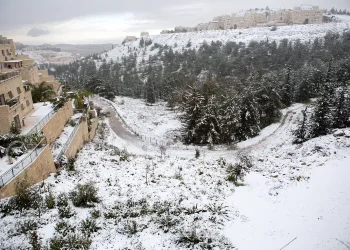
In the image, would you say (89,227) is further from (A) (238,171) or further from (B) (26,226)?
(A) (238,171)

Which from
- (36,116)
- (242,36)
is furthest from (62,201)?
(242,36)

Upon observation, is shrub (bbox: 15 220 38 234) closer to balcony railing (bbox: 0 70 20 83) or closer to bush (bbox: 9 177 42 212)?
bush (bbox: 9 177 42 212)

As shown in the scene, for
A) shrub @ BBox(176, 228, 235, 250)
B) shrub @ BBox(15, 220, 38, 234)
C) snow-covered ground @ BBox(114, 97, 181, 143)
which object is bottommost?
snow-covered ground @ BBox(114, 97, 181, 143)

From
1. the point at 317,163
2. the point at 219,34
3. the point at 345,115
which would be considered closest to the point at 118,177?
the point at 317,163

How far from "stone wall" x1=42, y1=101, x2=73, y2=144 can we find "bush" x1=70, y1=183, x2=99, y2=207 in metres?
7.20

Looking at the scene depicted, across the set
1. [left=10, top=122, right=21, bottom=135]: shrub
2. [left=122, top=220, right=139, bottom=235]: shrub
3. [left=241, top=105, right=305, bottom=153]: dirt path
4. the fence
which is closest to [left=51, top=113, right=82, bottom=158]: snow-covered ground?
the fence

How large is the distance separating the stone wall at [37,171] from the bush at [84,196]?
232cm

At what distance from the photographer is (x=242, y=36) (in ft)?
431

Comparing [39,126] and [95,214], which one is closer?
[95,214]

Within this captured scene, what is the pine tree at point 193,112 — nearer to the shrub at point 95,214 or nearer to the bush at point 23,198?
the shrub at point 95,214

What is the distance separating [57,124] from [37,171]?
27.5 feet

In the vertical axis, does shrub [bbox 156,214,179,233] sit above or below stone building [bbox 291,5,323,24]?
below

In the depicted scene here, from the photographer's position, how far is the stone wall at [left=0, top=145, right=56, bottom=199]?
11.8 m

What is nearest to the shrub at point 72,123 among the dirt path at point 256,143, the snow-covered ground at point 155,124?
the dirt path at point 256,143
